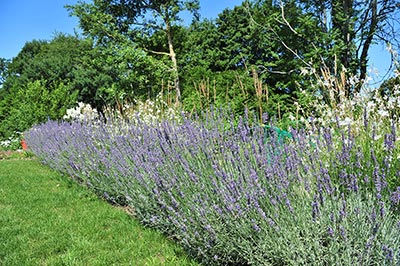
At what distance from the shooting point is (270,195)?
7.62ft

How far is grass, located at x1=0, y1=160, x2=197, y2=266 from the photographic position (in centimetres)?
305

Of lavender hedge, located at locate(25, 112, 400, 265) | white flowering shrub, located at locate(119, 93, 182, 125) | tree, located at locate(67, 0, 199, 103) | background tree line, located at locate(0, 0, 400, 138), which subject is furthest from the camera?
tree, located at locate(67, 0, 199, 103)

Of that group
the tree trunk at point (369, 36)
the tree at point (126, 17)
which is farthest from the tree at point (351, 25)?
the tree at point (126, 17)

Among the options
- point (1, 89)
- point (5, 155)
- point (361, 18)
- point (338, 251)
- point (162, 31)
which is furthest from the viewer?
point (1, 89)

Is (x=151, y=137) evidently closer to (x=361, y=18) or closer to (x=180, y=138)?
(x=180, y=138)

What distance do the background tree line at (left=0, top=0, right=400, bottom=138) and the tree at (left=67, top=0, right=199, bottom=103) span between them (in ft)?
0.12

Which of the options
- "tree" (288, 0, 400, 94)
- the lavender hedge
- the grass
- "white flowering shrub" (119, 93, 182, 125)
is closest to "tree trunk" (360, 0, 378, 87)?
"tree" (288, 0, 400, 94)

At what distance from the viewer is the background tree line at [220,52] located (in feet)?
25.7

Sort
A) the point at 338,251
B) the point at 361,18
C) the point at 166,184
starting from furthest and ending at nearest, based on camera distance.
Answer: the point at 361,18 → the point at 166,184 → the point at 338,251

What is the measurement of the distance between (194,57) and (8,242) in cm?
1192

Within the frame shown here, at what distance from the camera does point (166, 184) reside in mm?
3094

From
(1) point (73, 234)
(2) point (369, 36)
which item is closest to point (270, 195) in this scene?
(1) point (73, 234)

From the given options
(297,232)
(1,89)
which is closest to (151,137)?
(297,232)

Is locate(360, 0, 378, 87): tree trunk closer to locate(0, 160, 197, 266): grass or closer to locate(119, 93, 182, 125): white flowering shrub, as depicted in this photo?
locate(119, 93, 182, 125): white flowering shrub
